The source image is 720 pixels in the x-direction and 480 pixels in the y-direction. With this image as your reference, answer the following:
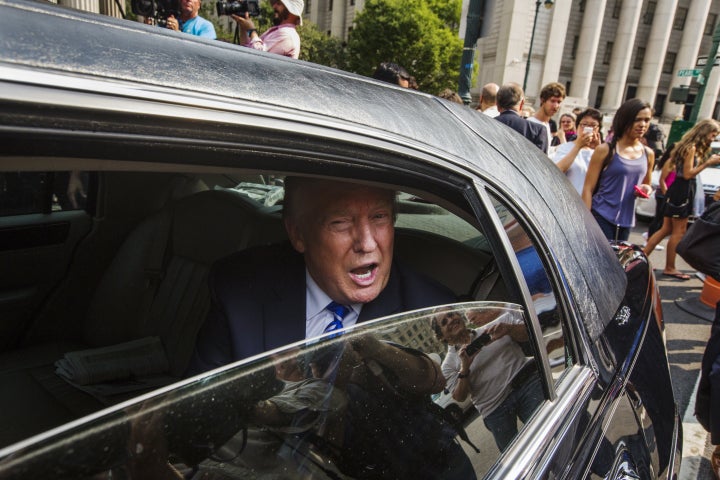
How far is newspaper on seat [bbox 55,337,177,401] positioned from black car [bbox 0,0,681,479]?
0.03 feet

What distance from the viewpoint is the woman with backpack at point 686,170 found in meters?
5.52

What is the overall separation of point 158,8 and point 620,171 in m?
4.26

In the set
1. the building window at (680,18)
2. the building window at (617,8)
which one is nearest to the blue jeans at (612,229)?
the building window at (617,8)

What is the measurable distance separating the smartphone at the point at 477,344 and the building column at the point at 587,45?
4241cm

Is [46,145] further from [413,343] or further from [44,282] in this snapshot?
[44,282]

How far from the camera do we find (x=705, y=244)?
2.82 m

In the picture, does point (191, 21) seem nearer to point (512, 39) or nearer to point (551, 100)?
point (551, 100)

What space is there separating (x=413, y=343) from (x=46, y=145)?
671 millimetres

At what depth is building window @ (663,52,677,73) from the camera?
4755cm

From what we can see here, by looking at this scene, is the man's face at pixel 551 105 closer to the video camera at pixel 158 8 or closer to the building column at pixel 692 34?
the video camera at pixel 158 8

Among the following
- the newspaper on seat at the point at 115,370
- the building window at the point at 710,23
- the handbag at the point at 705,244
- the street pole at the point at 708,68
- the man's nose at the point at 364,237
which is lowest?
the newspaper on seat at the point at 115,370

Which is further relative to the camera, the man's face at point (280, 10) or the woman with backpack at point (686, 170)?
the woman with backpack at point (686, 170)

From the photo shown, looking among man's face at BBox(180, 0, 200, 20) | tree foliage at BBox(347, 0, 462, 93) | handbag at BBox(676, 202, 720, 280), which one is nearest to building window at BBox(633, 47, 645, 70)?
tree foliage at BBox(347, 0, 462, 93)

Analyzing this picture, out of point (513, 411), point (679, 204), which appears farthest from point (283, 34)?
point (679, 204)
